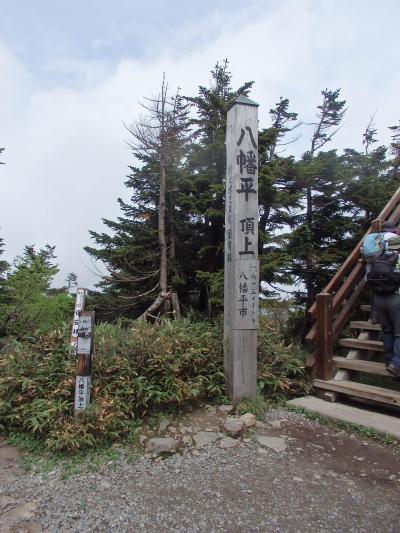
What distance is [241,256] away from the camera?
4730 mm

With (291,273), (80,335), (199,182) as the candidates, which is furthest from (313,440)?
(199,182)

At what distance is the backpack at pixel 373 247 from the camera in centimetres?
461

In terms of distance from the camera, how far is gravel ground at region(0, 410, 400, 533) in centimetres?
253

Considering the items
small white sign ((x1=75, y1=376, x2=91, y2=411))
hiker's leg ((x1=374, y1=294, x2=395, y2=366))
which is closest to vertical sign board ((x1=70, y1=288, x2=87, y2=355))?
small white sign ((x1=75, y1=376, x2=91, y2=411))

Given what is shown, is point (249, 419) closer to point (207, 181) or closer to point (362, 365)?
point (362, 365)

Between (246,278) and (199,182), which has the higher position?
(199,182)

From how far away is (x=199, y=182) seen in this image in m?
7.78

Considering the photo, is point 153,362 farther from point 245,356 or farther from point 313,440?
point 313,440

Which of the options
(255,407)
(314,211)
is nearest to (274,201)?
(314,211)

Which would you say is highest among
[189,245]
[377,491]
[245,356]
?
[189,245]

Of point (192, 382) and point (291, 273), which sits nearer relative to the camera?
point (192, 382)

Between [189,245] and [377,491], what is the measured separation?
252 inches

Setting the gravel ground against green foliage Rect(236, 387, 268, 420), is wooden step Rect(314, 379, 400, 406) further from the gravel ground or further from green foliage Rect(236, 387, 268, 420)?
green foliage Rect(236, 387, 268, 420)

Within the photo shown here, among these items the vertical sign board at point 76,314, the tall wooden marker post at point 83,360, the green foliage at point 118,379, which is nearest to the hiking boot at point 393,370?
the green foliage at point 118,379
